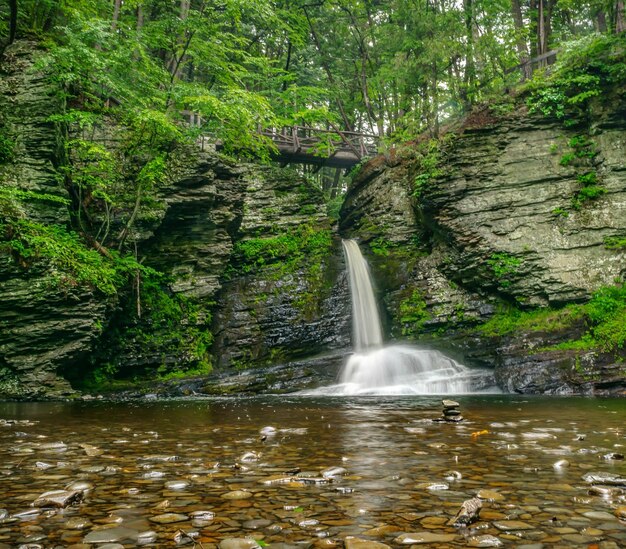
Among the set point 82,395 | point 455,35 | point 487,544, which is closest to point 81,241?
point 82,395

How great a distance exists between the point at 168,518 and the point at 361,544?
104 cm

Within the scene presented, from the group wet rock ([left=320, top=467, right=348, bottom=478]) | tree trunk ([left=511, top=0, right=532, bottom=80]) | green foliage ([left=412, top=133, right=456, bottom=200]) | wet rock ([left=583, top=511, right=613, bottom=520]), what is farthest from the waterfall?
wet rock ([left=583, top=511, right=613, bottom=520])

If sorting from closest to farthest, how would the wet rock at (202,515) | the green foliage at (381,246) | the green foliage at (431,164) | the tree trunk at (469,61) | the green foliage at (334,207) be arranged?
the wet rock at (202,515), the green foliage at (431,164), the tree trunk at (469,61), the green foliage at (381,246), the green foliage at (334,207)

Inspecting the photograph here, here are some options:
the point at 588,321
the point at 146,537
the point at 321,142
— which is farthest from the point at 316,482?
the point at 321,142

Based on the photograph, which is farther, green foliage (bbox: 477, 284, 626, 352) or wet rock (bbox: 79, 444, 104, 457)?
green foliage (bbox: 477, 284, 626, 352)

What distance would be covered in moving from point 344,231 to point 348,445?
15705 mm

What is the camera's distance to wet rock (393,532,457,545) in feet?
6.72

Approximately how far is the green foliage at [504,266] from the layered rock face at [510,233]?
3 cm

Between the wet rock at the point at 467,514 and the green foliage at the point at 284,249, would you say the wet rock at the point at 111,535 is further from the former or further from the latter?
the green foliage at the point at 284,249

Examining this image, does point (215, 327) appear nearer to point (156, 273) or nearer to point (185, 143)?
point (156, 273)

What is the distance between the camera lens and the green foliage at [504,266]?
43.6ft

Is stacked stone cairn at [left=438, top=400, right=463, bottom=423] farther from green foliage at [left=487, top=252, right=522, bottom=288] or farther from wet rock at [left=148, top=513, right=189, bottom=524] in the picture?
green foliage at [left=487, top=252, right=522, bottom=288]

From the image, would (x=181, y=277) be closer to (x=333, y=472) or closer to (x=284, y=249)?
(x=284, y=249)

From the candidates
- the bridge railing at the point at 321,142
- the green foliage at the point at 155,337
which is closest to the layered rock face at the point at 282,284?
the green foliage at the point at 155,337
